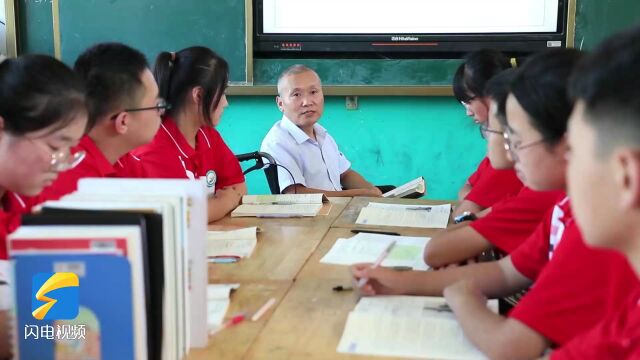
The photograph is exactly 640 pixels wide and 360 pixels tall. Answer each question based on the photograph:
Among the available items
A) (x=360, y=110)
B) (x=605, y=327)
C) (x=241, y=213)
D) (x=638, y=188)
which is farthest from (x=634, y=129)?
(x=360, y=110)

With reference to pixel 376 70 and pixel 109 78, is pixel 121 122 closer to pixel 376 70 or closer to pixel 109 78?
pixel 109 78

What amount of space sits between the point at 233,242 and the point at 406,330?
78 cm

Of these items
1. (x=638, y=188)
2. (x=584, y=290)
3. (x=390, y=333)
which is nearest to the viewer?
(x=638, y=188)

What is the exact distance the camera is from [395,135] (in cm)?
391

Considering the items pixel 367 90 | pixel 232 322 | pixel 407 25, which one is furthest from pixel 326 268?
pixel 407 25

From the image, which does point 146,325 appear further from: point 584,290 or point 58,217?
point 584,290

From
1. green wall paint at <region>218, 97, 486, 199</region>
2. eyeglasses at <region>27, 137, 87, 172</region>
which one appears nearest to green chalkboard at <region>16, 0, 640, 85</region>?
green wall paint at <region>218, 97, 486, 199</region>

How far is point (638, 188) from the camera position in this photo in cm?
75

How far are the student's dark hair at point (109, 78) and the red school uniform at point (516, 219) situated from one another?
1.03 metres

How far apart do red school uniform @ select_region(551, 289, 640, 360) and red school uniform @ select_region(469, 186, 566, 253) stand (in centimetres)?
70

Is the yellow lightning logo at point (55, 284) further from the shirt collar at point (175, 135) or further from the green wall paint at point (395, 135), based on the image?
the green wall paint at point (395, 135)

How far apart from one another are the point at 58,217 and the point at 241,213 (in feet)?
4.61

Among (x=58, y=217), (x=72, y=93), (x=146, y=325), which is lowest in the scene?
(x=146, y=325)

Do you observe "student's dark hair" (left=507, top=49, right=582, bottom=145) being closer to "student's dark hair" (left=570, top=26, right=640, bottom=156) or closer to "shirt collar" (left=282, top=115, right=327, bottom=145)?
"student's dark hair" (left=570, top=26, right=640, bottom=156)
